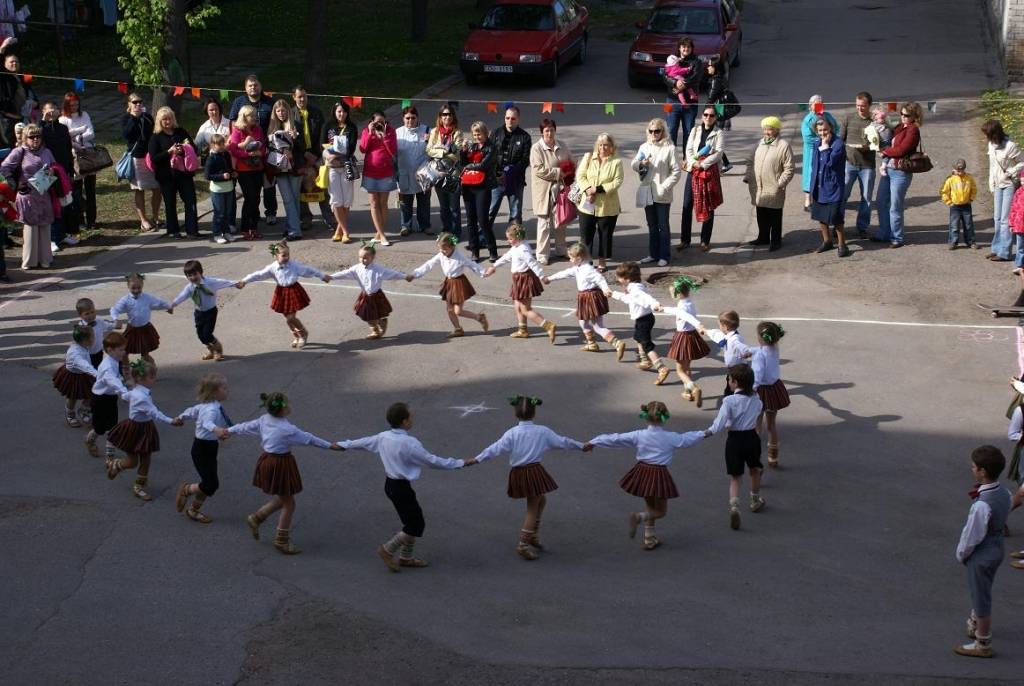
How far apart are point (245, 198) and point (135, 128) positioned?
1.82 m

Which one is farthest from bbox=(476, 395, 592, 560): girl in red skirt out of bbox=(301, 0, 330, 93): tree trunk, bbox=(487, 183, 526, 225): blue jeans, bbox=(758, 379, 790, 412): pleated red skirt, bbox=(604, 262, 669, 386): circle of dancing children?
bbox=(301, 0, 330, 93): tree trunk

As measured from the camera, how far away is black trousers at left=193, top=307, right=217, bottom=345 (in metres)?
14.3

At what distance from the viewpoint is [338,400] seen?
526 inches

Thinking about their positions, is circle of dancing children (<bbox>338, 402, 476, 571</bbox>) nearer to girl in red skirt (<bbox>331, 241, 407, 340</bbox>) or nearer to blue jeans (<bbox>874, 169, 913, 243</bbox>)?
girl in red skirt (<bbox>331, 241, 407, 340</bbox>)

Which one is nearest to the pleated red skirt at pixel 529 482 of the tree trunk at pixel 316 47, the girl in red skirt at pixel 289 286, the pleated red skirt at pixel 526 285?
the pleated red skirt at pixel 526 285

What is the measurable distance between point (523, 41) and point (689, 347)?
1550cm

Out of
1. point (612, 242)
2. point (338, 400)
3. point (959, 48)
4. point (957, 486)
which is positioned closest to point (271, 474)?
point (338, 400)

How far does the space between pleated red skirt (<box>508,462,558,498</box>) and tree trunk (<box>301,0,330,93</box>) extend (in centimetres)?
1812

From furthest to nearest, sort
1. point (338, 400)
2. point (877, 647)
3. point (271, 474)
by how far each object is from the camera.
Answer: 1. point (338, 400)
2. point (271, 474)
3. point (877, 647)

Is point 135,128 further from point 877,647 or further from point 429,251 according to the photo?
point 877,647

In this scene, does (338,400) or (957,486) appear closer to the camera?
(957,486)

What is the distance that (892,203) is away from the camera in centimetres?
1755

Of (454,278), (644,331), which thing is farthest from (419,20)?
(644,331)

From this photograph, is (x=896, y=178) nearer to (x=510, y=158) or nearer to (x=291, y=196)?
(x=510, y=158)
